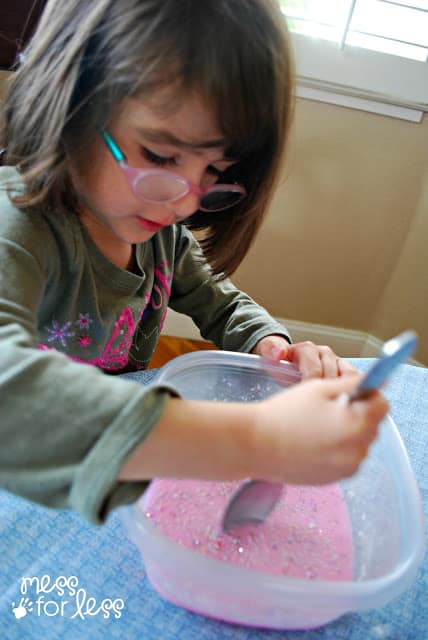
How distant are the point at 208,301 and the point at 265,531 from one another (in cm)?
40

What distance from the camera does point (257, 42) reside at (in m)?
0.48

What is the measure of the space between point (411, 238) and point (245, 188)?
111cm

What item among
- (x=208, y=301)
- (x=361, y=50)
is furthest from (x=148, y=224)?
(x=361, y=50)

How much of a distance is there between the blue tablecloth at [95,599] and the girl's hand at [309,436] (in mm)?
152

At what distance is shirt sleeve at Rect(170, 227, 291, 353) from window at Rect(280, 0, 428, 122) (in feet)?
2.55

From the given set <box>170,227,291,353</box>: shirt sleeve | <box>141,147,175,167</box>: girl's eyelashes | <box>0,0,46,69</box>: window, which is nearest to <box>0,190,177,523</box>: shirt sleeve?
<box>141,147,175,167</box>: girl's eyelashes

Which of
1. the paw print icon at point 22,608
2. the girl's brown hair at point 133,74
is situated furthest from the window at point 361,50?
the paw print icon at point 22,608

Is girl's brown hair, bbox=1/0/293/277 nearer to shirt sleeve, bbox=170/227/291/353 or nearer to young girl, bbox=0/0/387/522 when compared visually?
young girl, bbox=0/0/387/522

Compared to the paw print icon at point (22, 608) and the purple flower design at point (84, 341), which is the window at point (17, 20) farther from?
the paw print icon at point (22, 608)

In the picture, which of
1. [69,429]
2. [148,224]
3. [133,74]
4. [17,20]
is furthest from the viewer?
[17,20]

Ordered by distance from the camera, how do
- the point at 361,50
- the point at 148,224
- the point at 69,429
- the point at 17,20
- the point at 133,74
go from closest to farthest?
the point at 69,429 < the point at 133,74 < the point at 148,224 < the point at 17,20 < the point at 361,50

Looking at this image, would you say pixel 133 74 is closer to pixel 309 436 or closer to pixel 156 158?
pixel 156 158

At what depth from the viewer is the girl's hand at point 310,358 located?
1.94ft

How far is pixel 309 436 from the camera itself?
33 cm
